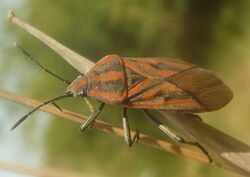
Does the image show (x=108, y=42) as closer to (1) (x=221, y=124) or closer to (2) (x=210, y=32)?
(2) (x=210, y=32)

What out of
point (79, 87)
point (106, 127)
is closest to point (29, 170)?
point (106, 127)

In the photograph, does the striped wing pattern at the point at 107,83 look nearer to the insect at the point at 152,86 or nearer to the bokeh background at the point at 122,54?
the insect at the point at 152,86

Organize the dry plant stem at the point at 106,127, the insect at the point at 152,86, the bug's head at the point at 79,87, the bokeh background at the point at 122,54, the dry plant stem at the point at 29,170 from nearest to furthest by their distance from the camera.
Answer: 1. the dry plant stem at the point at 106,127
2. the dry plant stem at the point at 29,170
3. the insect at the point at 152,86
4. the bug's head at the point at 79,87
5. the bokeh background at the point at 122,54

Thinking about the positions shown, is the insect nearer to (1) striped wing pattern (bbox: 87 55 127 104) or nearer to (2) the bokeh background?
(1) striped wing pattern (bbox: 87 55 127 104)

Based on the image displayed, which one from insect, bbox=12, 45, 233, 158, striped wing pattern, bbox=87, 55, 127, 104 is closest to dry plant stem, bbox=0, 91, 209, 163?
insect, bbox=12, 45, 233, 158

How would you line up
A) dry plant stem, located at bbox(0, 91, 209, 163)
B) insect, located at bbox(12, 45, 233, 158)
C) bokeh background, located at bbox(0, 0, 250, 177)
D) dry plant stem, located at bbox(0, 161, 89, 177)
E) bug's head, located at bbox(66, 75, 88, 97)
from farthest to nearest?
bokeh background, located at bbox(0, 0, 250, 177) < bug's head, located at bbox(66, 75, 88, 97) < insect, located at bbox(12, 45, 233, 158) < dry plant stem, located at bbox(0, 161, 89, 177) < dry plant stem, located at bbox(0, 91, 209, 163)

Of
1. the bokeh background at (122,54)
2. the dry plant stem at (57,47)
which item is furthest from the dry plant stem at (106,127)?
the bokeh background at (122,54)
